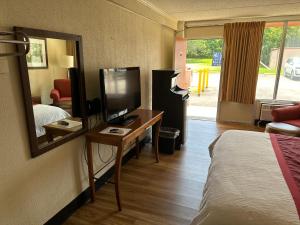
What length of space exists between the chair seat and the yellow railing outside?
416cm

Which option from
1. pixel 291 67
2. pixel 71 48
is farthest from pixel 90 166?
pixel 291 67

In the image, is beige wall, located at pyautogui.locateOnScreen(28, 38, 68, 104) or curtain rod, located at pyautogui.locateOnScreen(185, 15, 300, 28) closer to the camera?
beige wall, located at pyautogui.locateOnScreen(28, 38, 68, 104)

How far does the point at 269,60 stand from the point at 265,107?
1022 mm

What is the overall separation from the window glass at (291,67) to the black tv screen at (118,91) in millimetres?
3548

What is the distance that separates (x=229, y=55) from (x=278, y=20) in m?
1.10

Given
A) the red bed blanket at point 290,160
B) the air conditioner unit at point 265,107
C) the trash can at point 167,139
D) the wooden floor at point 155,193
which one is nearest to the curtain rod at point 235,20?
the air conditioner unit at point 265,107

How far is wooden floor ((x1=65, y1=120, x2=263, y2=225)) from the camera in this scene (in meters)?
1.99

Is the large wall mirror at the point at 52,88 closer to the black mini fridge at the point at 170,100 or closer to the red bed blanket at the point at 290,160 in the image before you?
the black mini fridge at the point at 170,100

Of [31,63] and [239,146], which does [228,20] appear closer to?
[239,146]

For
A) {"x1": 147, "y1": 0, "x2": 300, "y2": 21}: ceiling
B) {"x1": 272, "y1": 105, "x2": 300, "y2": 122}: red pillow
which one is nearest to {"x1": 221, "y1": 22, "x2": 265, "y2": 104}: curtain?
{"x1": 147, "y1": 0, "x2": 300, "y2": 21}: ceiling

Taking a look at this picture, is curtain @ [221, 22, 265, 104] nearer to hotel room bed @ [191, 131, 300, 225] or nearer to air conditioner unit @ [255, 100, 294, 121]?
air conditioner unit @ [255, 100, 294, 121]

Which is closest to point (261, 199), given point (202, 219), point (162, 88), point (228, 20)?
point (202, 219)

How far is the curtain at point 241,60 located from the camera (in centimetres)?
428

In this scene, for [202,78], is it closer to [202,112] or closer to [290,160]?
[202,112]
